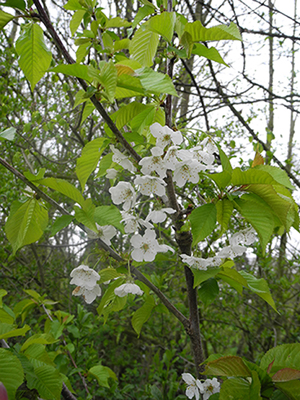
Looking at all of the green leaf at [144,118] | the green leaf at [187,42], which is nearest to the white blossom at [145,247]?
the green leaf at [144,118]

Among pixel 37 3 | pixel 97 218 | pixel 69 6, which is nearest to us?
pixel 37 3

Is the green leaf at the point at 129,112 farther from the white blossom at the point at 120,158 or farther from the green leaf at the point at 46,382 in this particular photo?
the green leaf at the point at 46,382

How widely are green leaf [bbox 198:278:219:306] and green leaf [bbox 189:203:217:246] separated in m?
0.28

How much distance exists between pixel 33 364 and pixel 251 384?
0.76m

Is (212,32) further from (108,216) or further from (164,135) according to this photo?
(108,216)

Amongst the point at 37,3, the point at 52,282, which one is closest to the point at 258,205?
the point at 37,3

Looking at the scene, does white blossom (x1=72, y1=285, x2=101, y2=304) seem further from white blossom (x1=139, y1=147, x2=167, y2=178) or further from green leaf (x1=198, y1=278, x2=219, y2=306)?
white blossom (x1=139, y1=147, x2=167, y2=178)

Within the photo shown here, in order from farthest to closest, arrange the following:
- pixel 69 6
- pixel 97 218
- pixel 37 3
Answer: pixel 69 6 → pixel 97 218 → pixel 37 3

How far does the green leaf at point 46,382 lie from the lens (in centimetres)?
89

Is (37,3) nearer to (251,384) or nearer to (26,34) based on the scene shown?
(26,34)

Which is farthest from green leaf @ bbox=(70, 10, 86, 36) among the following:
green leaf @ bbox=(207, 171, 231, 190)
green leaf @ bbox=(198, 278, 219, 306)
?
green leaf @ bbox=(198, 278, 219, 306)

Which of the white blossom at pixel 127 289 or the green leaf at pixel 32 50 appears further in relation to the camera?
the white blossom at pixel 127 289

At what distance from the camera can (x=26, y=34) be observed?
737 mm

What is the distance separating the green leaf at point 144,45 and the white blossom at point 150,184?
0.35 metres
